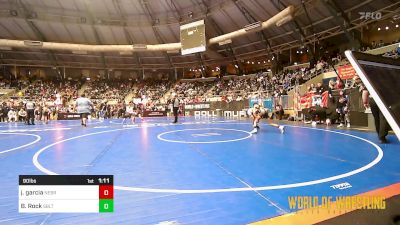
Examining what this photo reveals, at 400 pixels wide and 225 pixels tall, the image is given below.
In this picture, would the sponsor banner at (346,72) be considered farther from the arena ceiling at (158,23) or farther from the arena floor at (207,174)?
the arena floor at (207,174)

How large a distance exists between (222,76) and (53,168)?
39903 millimetres

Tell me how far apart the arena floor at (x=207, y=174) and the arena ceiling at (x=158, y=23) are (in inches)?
840

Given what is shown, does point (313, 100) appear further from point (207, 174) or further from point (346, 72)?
point (207, 174)

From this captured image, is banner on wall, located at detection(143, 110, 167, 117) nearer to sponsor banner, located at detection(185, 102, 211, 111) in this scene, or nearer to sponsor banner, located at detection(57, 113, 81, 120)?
sponsor banner, located at detection(185, 102, 211, 111)

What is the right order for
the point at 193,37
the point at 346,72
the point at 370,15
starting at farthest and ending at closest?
the point at 193,37
the point at 370,15
the point at 346,72

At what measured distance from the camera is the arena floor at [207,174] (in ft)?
9.46

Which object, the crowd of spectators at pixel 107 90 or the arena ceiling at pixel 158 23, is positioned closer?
the arena ceiling at pixel 158 23

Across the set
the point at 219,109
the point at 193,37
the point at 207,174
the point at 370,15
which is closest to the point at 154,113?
the point at 219,109

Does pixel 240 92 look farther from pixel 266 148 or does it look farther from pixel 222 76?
pixel 266 148

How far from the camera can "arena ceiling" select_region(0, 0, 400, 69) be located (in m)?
25.4
